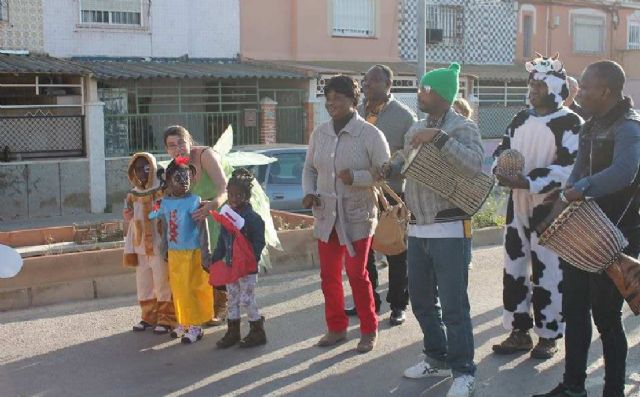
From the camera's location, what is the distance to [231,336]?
6566mm

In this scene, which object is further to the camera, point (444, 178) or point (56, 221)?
point (56, 221)

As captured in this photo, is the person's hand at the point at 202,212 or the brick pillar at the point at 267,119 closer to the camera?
the person's hand at the point at 202,212

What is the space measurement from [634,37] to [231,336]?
29.4m

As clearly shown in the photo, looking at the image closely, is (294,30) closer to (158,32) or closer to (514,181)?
(158,32)

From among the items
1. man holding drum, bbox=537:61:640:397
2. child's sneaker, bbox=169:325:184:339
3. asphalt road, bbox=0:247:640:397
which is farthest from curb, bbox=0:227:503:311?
man holding drum, bbox=537:61:640:397

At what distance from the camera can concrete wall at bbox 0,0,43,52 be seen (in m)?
17.7

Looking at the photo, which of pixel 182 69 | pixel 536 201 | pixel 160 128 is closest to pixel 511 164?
pixel 536 201

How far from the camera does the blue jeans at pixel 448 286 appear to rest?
5.21 metres

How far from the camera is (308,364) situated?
20.1 ft

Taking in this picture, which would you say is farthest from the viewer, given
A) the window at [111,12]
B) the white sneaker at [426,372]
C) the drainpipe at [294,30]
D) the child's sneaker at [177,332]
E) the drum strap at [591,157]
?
the drainpipe at [294,30]

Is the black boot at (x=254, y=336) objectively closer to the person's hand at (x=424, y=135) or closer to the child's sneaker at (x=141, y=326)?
the child's sneaker at (x=141, y=326)

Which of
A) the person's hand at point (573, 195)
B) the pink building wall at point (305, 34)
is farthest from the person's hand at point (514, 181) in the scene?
the pink building wall at point (305, 34)

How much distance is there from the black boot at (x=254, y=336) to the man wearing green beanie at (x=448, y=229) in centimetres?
159

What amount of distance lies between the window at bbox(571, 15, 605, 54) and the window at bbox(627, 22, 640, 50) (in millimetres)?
1626
